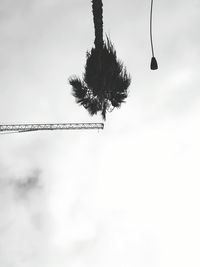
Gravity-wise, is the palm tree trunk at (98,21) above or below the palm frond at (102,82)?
above

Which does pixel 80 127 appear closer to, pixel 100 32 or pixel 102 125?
pixel 102 125

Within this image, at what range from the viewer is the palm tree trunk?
38.6 ft

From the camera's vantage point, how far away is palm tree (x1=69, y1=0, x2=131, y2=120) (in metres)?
13.6

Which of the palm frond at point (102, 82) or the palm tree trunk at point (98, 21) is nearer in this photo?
the palm tree trunk at point (98, 21)

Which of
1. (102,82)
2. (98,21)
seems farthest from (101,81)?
(98,21)

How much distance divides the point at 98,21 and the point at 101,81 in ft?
9.41

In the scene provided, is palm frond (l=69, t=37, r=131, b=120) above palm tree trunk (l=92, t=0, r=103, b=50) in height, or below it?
below

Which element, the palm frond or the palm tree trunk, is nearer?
the palm tree trunk

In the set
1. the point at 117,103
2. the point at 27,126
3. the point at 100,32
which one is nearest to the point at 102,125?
the point at 27,126

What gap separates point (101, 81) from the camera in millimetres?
14453

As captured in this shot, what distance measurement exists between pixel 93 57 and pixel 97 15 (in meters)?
2.12

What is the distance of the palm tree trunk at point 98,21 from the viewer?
38.6 ft

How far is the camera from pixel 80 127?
1954 inches

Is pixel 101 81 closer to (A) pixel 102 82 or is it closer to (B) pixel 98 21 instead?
(A) pixel 102 82
